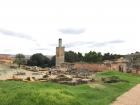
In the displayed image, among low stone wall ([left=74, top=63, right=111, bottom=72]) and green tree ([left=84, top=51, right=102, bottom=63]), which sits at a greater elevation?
green tree ([left=84, top=51, right=102, bottom=63])

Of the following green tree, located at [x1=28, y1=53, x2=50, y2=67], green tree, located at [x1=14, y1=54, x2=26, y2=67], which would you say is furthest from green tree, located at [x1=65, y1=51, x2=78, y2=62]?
green tree, located at [x1=14, y1=54, x2=26, y2=67]

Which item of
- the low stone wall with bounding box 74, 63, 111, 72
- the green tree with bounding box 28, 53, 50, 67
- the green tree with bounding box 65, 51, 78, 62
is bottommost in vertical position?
the low stone wall with bounding box 74, 63, 111, 72

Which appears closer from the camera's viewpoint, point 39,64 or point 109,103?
point 109,103

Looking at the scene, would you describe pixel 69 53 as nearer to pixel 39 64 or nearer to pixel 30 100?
pixel 39 64

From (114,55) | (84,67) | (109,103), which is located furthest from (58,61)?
(109,103)

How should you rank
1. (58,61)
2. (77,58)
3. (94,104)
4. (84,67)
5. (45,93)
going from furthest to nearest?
(77,58)
(58,61)
(84,67)
(94,104)
(45,93)

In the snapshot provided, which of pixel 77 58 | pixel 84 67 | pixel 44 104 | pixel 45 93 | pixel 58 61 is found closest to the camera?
pixel 44 104

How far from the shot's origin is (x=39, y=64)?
2778 inches

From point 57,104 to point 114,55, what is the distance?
66.6m

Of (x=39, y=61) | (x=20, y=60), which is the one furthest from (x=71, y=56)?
(x=20, y=60)

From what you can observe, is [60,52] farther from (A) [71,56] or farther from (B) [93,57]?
(A) [71,56]

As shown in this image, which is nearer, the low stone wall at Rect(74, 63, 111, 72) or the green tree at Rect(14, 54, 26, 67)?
the low stone wall at Rect(74, 63, 111, 72)

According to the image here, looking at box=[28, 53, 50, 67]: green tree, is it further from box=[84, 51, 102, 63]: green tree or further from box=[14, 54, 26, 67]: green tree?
box=[84, 51, 102, 63]: green tree

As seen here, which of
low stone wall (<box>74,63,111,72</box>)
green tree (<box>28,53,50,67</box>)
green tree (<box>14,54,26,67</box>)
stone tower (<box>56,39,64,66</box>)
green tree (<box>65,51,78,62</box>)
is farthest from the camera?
green tree (<box>65,51,78,62</box>)
